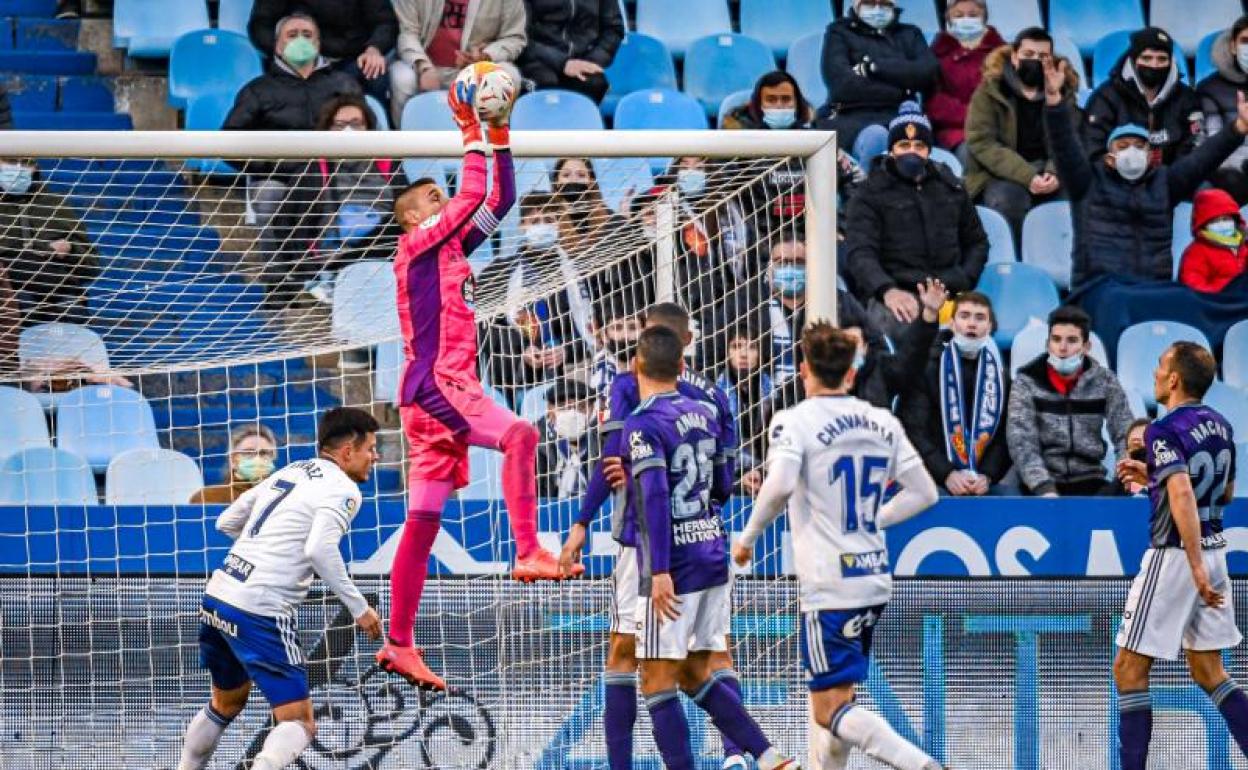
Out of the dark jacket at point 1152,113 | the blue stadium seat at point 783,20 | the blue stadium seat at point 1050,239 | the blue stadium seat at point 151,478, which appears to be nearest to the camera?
the blue stadium seat at point 151,478

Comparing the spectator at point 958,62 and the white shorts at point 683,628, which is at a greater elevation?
the spectator at point 958,62

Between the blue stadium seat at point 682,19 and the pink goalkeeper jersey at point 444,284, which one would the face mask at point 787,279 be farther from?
the blue stadium seat at point 682,19

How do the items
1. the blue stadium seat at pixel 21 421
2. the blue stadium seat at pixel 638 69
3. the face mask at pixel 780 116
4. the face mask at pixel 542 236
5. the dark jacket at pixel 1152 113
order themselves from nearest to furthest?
the face mask at pixel 542 236
the blue stadium seat at pixel 21 421
the face mask at pixel 780 116
the dark jacket at pixel 1152 113
the blue stadium seat at pixel 638 69

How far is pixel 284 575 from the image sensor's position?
24.6 ft

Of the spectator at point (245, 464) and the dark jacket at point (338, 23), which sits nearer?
the spectator at point (245, 464)

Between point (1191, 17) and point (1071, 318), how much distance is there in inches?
142

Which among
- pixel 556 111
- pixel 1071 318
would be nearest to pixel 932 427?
pixel 1071 318

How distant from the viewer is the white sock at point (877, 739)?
674 centimetres

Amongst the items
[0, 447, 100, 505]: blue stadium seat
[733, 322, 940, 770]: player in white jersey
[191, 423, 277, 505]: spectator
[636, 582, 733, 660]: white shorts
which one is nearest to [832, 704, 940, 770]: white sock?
[733, 322, 940, 770]: player in white jersey

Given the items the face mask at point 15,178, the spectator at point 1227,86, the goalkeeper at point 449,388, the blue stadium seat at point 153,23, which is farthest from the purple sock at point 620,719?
the spectator at point 1227,86

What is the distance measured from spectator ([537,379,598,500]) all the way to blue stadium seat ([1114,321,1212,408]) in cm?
354

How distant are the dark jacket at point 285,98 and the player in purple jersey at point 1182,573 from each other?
528cm

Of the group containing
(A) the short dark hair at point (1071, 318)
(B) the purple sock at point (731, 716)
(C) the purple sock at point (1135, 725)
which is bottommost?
(C) the purple sock at point (1135, 725)

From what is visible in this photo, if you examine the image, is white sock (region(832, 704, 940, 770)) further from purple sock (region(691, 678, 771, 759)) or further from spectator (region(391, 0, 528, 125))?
spectator (region(391, 0, 528, 125))
